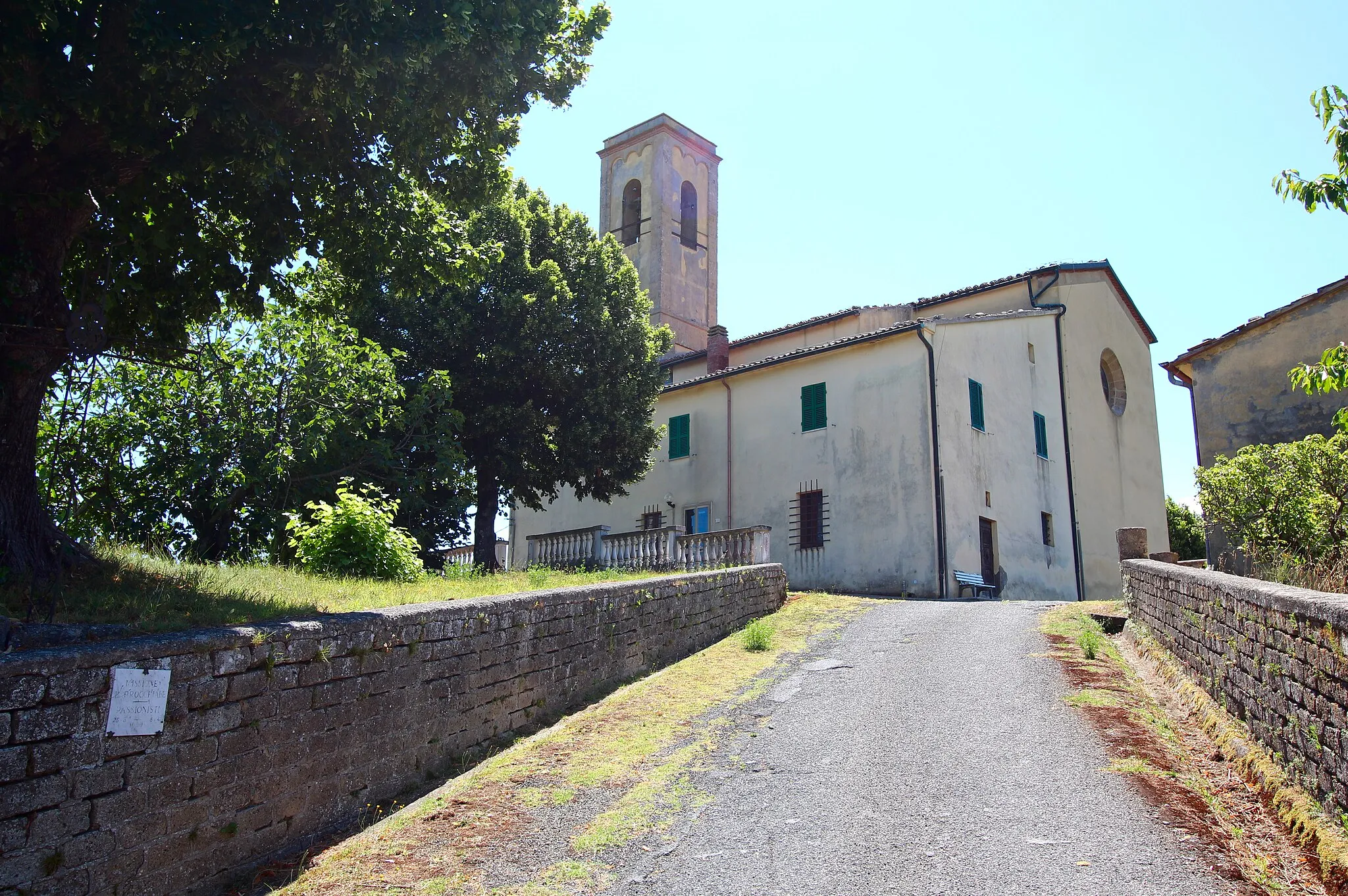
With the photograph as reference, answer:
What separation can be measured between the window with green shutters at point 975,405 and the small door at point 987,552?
6.83 ft

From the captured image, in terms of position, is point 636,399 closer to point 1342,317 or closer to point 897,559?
point 897,559

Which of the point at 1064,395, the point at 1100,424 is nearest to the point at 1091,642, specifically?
the point at 1064,395

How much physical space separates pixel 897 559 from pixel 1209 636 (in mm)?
11664

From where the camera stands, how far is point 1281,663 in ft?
19.0

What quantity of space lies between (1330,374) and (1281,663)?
253cm

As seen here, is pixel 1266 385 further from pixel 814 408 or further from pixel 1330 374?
pixel 1330 374

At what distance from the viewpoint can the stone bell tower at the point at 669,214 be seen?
111ft

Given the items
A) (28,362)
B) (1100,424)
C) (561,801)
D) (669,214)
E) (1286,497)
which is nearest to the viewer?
(561,801)

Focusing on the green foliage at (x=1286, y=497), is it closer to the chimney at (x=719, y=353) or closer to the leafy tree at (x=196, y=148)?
the leafy tree at (x=196, y=148)

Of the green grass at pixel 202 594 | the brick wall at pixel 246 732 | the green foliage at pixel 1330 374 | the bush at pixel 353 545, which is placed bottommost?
the brick wall at pixel 246 732

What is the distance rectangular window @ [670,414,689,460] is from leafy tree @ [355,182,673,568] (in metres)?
3.75

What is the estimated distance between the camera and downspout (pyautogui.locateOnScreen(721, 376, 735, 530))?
2267cm

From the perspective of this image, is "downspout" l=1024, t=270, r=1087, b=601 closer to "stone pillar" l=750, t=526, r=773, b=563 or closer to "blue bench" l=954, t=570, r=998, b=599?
"blue bench" l=954, t=570, r=998, b=599

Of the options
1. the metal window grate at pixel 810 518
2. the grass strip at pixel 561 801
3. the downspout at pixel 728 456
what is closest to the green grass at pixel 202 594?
the grass strip at pixel 561 801
